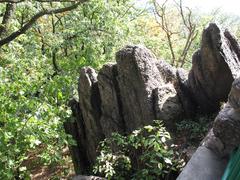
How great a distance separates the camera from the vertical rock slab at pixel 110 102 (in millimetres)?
9586

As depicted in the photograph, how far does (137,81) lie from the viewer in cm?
902

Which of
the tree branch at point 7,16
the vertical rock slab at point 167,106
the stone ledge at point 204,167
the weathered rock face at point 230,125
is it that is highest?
the tree branch at point 7,16

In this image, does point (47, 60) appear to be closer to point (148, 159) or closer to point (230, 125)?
point (148, 159)

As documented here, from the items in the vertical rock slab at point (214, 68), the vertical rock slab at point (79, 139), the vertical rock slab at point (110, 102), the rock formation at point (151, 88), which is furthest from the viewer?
the vertical rock slab at point (79, 139)

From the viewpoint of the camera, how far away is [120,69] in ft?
30.5

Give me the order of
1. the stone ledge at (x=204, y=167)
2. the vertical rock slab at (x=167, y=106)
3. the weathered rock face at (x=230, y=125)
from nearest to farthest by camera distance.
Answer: the weathered rock face at (x=230, y=125) < the stone ledge at (x=204, y=167) < the vertical rock slab at (x=167, y=106)

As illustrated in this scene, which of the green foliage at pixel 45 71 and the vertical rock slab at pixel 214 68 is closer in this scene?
the vertical rock slab at pixel 214 68

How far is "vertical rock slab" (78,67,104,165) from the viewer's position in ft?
34.1

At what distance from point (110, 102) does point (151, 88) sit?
154 centimetres

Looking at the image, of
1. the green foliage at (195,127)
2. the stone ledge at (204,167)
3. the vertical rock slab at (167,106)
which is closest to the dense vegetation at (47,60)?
the stone ledge at (204,167)

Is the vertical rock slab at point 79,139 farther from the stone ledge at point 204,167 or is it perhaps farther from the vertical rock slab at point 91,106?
the stone ledge at point 204,167

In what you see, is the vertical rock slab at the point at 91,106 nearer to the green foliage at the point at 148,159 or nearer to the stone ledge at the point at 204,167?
the green foliage at the point at 148,159

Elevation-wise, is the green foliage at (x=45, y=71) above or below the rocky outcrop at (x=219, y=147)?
above

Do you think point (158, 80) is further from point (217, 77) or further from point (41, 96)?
point (41, 96)
